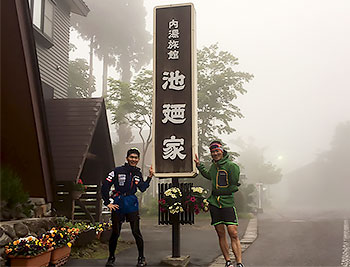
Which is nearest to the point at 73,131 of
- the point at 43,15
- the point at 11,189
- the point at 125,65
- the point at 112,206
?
the point at 11,189

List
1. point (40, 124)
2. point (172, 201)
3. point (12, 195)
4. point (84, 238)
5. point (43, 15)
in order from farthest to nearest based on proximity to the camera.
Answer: point (43, 15) → point (84, 238) → point (172, 201) → point (40, 124) → point (12, 195)

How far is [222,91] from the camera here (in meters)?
28.8

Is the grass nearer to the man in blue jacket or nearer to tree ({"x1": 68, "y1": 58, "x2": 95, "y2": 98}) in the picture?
the man in blue jacket

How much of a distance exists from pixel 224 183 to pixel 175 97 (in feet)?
7.50

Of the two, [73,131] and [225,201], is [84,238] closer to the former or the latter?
[73,131]

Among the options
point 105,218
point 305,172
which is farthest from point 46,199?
point 305,172

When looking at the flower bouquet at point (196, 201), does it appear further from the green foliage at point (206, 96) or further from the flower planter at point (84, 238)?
the green foliage at point (206, 96)

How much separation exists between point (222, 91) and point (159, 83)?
847 inches

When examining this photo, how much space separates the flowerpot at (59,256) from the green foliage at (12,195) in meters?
0.89

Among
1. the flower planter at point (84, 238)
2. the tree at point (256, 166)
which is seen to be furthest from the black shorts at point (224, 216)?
the tree at point (256, 166)

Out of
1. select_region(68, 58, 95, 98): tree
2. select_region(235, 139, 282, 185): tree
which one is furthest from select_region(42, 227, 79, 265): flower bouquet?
select_region(235, 139, 282, 185): tree

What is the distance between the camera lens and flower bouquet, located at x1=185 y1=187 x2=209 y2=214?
7.18 meters

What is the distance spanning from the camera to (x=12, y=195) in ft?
21.1

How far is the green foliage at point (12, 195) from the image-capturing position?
20.7 feet
